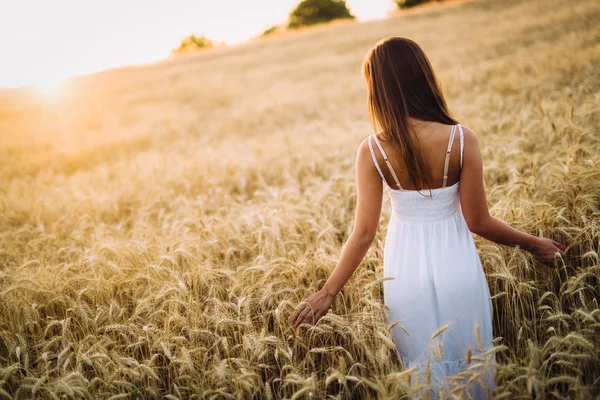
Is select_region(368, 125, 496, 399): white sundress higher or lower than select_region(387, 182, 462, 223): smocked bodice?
lower

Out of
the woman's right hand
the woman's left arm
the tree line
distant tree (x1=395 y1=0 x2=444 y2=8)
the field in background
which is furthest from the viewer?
the tree line

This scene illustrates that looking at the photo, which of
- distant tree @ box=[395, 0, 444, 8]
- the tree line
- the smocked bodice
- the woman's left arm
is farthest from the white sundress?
the tree line

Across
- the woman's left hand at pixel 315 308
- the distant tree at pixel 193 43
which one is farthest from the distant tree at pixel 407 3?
the woman's left hand at pixel 315 308

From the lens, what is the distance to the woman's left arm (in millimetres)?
1760

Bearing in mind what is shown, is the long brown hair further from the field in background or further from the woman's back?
the field in background

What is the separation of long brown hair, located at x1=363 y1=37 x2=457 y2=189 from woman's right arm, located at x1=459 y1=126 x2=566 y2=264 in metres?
0.18

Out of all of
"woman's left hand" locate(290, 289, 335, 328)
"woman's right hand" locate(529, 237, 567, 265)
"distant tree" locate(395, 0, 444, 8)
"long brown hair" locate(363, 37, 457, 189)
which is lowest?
"woman's left hand" locate(290, 289, 335, 328)

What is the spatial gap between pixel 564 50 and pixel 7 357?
11.3 meters

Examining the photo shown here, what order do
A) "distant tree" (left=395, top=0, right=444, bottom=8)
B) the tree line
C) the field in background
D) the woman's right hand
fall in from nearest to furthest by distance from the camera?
1. the field in background
2. the woman's right hand
3. "distant tree" (left=395, top=0, right=444, bottom=8)
4. the tree line

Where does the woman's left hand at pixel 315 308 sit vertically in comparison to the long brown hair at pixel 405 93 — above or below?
below

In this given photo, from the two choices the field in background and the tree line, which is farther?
the tree line

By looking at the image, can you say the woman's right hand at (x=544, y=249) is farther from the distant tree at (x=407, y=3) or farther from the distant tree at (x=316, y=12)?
the distant tree at (x=316, y=12)

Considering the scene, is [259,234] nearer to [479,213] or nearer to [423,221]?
[423,221]

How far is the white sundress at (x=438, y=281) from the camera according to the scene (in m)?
1.83
